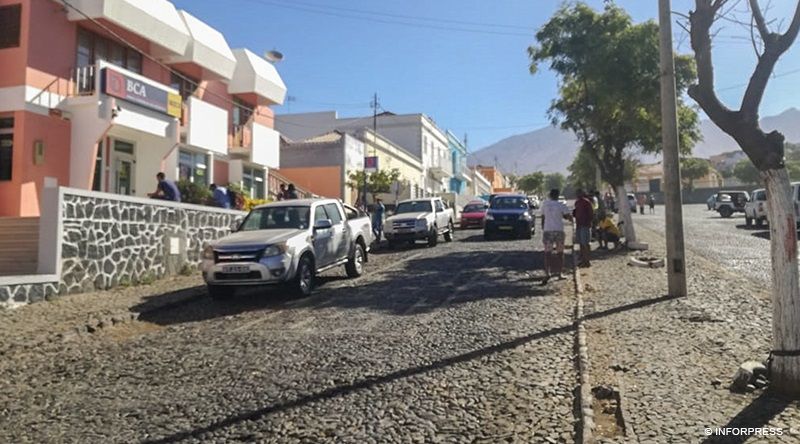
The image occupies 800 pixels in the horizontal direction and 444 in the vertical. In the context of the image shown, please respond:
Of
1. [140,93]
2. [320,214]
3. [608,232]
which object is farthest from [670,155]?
[140,93]

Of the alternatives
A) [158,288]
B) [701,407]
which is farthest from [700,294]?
[158,288]

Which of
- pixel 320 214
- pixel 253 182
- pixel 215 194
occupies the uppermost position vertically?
pixel 253 182

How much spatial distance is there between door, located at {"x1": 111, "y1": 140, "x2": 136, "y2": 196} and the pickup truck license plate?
35.3 ft

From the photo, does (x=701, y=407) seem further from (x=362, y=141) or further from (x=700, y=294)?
(x=362, y=141)

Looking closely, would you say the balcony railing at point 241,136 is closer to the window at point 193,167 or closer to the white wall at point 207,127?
the white wall at point 207,127

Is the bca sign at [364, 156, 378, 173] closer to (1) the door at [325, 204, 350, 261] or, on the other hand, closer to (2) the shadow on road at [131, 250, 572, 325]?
(2) the shadow on road at [131, 250, 572, 325]

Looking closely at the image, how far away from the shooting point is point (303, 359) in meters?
6.25

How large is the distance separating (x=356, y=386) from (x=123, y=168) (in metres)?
A: 16.9

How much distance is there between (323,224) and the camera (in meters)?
11.4

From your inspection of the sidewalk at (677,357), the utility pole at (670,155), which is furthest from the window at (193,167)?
the utility pole at (670,155)

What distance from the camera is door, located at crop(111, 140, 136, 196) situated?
1883 cm

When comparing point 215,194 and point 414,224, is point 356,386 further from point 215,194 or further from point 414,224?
point 414,224

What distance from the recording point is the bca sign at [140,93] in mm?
16078

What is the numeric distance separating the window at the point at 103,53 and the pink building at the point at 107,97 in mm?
31
